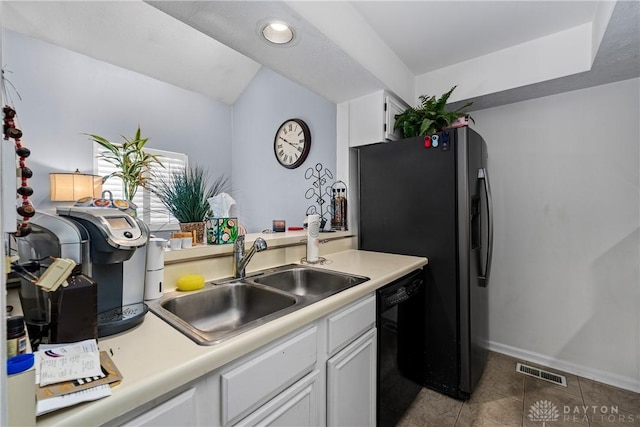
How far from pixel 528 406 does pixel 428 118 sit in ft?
6.27

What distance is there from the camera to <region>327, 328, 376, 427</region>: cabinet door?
115 cm

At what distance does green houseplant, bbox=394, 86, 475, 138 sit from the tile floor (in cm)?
172

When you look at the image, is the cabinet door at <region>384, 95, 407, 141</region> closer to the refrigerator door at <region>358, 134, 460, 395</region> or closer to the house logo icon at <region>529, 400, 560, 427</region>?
the refrigerator door at <region>358, 134, 460, 395</region>

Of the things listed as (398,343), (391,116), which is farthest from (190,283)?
(391,116)

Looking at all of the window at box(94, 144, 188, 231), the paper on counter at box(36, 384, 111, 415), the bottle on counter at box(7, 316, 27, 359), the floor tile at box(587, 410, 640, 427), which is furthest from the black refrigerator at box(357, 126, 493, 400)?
the window at box(94, 144, 188, 231)

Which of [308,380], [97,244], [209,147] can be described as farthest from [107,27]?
[308,380]

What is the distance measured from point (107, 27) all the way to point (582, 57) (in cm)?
399

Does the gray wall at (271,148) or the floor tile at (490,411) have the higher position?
Result: the gray wall at (271,148)

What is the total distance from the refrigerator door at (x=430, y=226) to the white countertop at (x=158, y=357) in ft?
3.17

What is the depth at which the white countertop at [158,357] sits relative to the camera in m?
0.55

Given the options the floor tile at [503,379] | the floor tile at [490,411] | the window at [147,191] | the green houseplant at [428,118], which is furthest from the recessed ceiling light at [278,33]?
the floor tile at [503,379]

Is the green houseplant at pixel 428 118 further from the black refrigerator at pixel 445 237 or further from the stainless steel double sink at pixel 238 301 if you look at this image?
the stainless steel double sink at pixel 238 301

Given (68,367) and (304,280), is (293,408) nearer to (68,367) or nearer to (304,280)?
(68,367)

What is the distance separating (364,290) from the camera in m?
1.29
